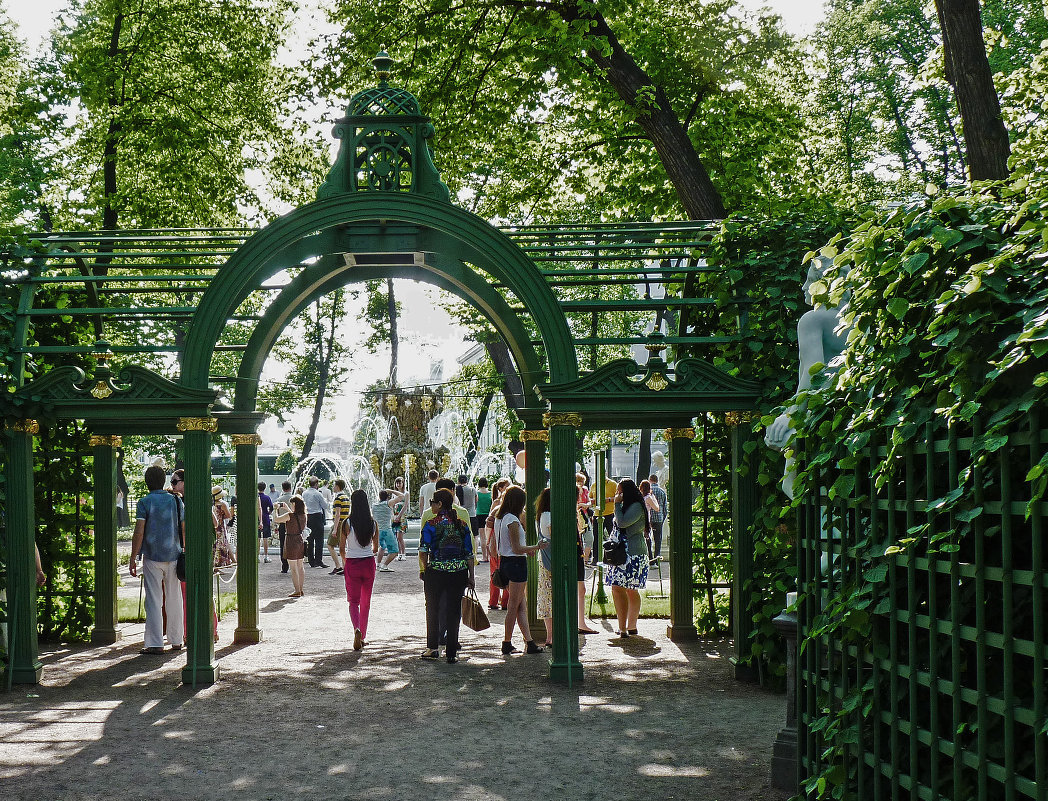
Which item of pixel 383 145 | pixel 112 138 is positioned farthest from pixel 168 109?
pixel 383 145

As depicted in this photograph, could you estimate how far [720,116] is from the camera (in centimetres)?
1591

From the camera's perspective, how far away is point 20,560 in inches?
364

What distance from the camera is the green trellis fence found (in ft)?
11.0

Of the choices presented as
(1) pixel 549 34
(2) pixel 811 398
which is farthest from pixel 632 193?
(2) pixel 811 398

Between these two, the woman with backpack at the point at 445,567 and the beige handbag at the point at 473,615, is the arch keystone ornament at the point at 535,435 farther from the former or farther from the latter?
the beige handbag at the point at 473,615

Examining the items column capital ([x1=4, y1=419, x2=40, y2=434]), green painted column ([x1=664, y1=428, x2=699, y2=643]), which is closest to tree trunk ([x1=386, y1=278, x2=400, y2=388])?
green painted column ([x1=664, y1=428, x2=699, y2=643])

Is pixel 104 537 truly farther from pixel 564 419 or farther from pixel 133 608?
pixel 564 419

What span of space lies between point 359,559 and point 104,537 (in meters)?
2.78

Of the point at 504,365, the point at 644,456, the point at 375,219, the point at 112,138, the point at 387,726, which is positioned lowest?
the point at 387,726

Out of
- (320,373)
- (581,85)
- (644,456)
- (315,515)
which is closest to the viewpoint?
(581,85)

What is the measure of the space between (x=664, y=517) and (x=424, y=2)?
1029 centimetres

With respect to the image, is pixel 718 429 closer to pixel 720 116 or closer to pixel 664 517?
pixel 720 116

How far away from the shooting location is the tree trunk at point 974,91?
31.6 feet

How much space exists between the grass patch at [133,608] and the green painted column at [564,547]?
6.16 meters
